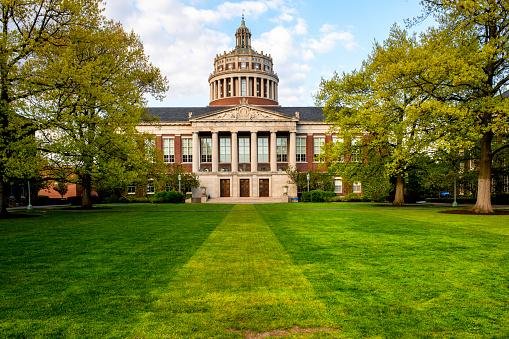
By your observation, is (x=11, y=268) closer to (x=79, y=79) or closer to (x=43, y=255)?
(x=43, y=255)

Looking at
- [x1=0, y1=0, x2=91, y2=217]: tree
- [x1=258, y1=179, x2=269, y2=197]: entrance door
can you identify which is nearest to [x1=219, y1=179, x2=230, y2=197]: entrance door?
[x1=258, y1=179, x2=269, y2=197]: entrance door

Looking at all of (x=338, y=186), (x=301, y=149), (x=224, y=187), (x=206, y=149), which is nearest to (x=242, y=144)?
(x=206, y=149)

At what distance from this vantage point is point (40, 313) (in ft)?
20.6

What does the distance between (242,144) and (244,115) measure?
5.49 metres

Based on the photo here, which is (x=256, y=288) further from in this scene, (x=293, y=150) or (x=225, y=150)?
(x=225, y=150)

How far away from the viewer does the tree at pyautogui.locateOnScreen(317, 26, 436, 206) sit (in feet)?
94.1

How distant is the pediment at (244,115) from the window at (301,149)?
4.53 meters

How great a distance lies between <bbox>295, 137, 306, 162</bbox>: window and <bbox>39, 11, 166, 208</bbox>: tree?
46089mm

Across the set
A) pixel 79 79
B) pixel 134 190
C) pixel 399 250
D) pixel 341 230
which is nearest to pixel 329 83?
pixel 79 79

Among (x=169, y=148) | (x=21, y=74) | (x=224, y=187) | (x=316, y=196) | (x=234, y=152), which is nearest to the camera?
(x=21, y=74)

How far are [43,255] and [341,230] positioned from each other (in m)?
10.6

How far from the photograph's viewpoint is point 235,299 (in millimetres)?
6914

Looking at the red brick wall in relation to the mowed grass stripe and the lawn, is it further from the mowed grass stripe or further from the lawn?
the mowed grass stripe

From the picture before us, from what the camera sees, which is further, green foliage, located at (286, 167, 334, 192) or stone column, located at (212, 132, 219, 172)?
stone column, located at (212, 132, 219, 172)
